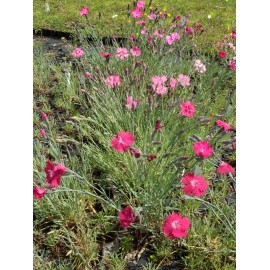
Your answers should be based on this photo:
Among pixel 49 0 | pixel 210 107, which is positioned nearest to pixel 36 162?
pixel 210 107

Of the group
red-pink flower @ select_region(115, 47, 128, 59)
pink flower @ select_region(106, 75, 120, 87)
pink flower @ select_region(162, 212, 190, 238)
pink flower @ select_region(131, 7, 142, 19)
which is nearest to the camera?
pink flower @ select_region(162, 212, 190, 238)

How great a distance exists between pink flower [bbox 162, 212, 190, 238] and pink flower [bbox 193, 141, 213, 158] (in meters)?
0.28

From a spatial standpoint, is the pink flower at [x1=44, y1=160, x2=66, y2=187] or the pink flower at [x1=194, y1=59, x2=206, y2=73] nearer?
the pink flower at [x1=44, y1=160, x2=66, y2=187]

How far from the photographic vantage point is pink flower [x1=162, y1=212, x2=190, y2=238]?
1541 mm

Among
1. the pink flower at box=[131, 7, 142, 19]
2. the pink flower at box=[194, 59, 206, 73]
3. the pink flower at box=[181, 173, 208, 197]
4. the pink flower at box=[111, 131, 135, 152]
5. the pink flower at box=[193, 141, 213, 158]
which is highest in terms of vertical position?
the pink flower at box=[131, 7, 142, 19]

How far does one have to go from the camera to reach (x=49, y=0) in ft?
20.4

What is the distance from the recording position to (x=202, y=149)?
149 cm

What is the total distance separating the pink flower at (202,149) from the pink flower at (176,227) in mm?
283

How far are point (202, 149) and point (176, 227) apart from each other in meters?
0.33

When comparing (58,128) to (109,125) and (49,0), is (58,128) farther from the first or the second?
(49,0)

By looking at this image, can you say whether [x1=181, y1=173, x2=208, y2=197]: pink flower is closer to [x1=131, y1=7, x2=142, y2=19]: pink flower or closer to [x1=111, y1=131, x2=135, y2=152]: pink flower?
[x1=111, y1=131, x2=135, y2=152]: pink flower

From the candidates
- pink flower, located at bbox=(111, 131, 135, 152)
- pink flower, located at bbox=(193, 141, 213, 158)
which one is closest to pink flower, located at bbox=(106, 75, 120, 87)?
pink flower, located at bbox=(111, 131, 135, 152)

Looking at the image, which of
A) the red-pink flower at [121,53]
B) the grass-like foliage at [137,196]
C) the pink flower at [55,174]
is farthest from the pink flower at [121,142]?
the red-pink flower at [121,53]

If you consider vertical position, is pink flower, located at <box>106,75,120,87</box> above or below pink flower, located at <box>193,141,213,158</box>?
below
